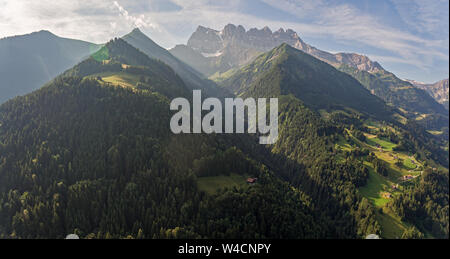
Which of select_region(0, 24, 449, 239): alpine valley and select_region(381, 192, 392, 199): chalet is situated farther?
select_region(381, 192, 392, 199): chalet

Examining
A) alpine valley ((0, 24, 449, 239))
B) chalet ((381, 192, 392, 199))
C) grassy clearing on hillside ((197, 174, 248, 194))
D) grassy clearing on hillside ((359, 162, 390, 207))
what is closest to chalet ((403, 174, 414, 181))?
alpine valley ((0, 24, 449, 239))

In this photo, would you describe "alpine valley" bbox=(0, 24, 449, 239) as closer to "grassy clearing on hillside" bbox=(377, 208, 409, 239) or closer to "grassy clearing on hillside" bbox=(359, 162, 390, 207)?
"grassy clearing on hillside" bbox=(377, 208, 409, 239)

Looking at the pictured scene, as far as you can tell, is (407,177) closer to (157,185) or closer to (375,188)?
(375,188)

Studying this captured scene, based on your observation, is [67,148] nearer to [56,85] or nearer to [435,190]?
[56,85]

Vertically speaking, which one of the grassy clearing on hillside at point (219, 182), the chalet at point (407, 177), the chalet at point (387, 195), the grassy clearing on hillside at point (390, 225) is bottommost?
the grassy clearing on hillside at point (390, 225)

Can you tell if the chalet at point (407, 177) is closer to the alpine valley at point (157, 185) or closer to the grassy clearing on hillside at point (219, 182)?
the alpine valley at point (157, 185)

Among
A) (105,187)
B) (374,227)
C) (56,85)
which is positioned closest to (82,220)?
(105,187)

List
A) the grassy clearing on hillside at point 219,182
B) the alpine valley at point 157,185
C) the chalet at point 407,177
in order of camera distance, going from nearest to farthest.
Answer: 1. the alpine valley at point 157,185
2. the grassy clearing on hillside at point 219,182
3. the chalet at point 407,177

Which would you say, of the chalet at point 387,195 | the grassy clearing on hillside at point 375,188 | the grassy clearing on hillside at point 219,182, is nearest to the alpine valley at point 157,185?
the grassy clearing on hillside at point 219,182

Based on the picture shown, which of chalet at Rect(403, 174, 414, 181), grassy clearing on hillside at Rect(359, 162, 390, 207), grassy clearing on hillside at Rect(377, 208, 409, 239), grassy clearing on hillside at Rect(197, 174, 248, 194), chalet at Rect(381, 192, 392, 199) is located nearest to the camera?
grassy clearing on hillside at Rect(197, 174, 248, 194)

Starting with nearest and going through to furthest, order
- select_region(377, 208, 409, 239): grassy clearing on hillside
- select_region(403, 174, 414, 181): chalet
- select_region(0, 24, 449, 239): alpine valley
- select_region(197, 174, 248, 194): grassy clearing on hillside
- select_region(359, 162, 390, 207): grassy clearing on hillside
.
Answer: select_region(0, 24, 449, 239): alpine valley < select_region(197, 174, 248, 194): grassy clearing on hillside < select_region(377, 208, 409, 239): grassy clearing on hillside < select_region(359, 162, 390, 207): grassy clearing on hillside < select_region(403, 174, 414, 181): chalet
